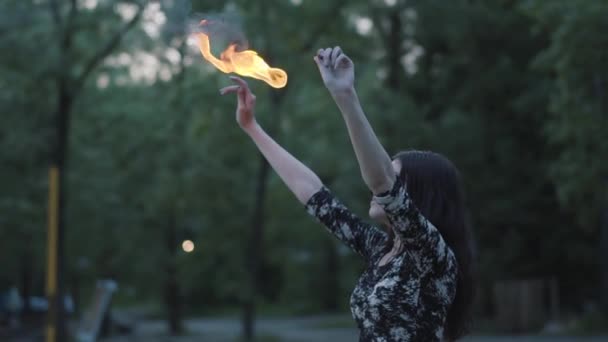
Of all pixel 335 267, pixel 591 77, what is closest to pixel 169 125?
pixel 591 77

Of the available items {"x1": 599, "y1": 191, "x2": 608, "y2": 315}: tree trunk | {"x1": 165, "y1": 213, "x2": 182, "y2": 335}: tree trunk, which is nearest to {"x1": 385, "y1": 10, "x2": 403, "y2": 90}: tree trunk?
{"x1": 599, "y1": 191, "x2": 608, "y2": 315}: tree trunk

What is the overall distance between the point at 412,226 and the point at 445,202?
365 mm

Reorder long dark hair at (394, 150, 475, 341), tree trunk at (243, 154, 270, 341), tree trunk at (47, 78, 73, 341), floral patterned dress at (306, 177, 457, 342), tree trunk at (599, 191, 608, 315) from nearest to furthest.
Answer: floral patterned dress at (306, 177, 457, 342) → long dark hair at (394, 150, 475, 341) → tree trunk at (47, 78, 73, 341) → tree trunk at (243, 154, 270, 341) → tree trunk at (599, 191, 608, 315)

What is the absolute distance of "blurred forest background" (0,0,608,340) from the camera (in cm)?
2245

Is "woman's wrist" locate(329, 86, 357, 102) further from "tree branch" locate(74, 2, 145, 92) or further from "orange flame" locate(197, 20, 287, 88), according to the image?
"tree branch" locate(74, 2, 145, 92)

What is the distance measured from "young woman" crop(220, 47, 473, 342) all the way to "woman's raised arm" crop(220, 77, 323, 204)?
0.99ft

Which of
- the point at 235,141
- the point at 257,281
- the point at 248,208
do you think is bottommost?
the point at 257,281

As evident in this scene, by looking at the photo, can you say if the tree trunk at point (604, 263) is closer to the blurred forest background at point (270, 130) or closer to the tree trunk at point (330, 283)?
the blurred forest background at point (270, 130)

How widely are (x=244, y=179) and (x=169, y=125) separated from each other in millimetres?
2982

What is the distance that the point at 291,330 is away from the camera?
116 ft

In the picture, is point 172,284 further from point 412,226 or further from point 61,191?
point 412,226

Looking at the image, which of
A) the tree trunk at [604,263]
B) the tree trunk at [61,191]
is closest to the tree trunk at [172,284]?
the tree trunk at [61,191]

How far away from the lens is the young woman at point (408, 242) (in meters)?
2.89

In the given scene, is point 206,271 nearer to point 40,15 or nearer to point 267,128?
point 267,128
